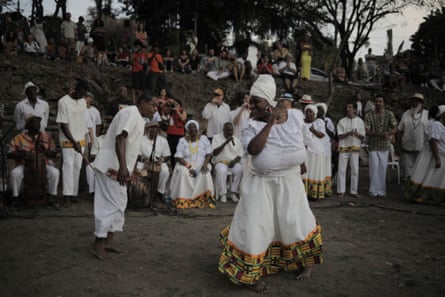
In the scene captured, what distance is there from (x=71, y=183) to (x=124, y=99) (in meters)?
3.00

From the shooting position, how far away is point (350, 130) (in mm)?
9570

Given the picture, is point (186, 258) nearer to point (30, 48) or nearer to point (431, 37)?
point (30, 48)

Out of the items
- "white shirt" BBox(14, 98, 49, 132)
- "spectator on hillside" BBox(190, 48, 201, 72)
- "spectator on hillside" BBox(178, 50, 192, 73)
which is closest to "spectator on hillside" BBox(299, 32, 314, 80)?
"spectator on hillside" BBox(190, 48, 201, 72)

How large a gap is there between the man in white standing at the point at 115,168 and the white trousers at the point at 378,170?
6210 millimetres

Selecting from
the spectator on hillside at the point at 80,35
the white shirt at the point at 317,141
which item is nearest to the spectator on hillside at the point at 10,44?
the spectator on hillside at the point at 80,35

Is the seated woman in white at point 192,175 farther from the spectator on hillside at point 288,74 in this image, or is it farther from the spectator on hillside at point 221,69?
the spectator on hillside at point 288,74

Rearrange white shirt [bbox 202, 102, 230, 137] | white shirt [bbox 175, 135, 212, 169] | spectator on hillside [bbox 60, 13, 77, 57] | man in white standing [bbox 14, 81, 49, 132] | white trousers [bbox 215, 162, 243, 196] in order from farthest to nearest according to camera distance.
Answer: spectator on hillside [bbox 60, 13, 77, 57], white shirt [bbox 202, 102, 230, 137], white trousers [bbox 215, 162, 243, 196], white shirt [bbox 175, 135, 212, 169], man in white standing [bbox 14, 81, 49, 132]

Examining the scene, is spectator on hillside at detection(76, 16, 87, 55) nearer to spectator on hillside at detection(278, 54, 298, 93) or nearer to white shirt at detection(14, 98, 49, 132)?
spectator on hillside at detection(278, 54, 298, 93)

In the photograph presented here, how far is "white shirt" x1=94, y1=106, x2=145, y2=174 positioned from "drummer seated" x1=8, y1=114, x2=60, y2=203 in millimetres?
3070

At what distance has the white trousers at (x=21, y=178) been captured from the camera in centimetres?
724

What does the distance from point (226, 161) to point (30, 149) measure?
400 centimetres

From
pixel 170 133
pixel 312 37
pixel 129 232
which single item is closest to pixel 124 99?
pixel 170 133

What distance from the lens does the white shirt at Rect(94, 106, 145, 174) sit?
4.85 m

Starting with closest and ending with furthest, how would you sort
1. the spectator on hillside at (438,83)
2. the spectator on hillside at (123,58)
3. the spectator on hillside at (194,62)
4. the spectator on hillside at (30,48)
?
the spectator on hillside at (30,48) < the spectator on hillside at (123,58) < the spectator on hillside at (194,62) < the spectator on hillside at (438,83)
